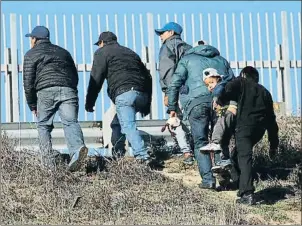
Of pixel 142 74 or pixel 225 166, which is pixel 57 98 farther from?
pixel 225 166

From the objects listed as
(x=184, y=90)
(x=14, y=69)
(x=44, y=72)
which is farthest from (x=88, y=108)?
(x=14, y=69)

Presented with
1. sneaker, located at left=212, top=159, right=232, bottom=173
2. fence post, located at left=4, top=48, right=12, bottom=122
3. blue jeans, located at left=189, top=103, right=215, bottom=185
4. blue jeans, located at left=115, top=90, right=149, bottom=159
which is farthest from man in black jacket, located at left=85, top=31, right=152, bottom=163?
fence post, located at left=4, top=48, right=12, bottom=122

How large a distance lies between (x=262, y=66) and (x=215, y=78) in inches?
149

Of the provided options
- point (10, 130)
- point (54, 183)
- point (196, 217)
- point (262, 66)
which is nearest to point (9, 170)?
point (54, 183)

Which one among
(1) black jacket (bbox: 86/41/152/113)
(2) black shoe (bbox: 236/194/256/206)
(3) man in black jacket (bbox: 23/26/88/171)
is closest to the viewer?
(2) black shoe (bbox: 236/194/256/206)

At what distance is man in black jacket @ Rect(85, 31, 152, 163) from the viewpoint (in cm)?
1143

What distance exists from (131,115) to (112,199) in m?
1.89

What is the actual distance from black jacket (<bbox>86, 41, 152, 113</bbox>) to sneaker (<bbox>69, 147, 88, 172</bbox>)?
3.74 ft

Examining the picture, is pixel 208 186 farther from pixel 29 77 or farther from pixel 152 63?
pixel 152 63

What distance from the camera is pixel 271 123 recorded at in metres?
10.8

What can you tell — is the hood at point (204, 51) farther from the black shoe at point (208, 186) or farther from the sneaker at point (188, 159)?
the black shoe at point (208, 186)

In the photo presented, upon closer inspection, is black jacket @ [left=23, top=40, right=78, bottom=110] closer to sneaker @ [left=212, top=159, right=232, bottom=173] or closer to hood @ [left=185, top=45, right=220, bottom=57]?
hood @ [left=185, top=45, right=220, bottom=57]

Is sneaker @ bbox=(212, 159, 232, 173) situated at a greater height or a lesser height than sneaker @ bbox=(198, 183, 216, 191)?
greater

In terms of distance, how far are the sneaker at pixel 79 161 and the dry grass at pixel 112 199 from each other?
0.13 metres
